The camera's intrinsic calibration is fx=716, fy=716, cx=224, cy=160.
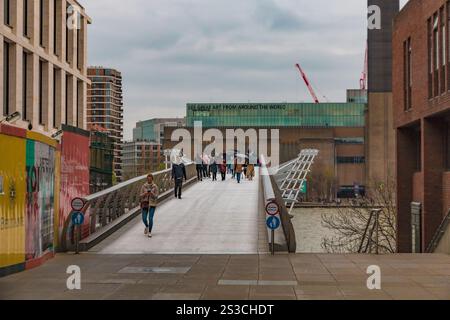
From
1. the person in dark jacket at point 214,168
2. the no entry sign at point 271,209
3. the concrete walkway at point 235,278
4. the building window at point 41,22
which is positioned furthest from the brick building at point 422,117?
the building window at point 41,22

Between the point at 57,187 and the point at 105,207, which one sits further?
the point at 105,207

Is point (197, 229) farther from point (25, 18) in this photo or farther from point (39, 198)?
point (25, 18)

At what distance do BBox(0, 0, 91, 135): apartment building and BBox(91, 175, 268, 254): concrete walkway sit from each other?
1347 centimetres

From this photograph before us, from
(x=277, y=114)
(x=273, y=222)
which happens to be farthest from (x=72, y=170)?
(x=277, y=114)

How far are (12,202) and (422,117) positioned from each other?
2363 centimetres

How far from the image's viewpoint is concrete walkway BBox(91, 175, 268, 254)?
1642cm

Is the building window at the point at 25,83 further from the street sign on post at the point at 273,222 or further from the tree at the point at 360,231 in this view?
the street sign on post at the point at 273,222

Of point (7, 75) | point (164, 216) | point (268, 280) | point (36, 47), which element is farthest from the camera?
point (36, 47)

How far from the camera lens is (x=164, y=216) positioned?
73.5 feet

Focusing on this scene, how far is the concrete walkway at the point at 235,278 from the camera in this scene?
1015cm

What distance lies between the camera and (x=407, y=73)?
35750mm
